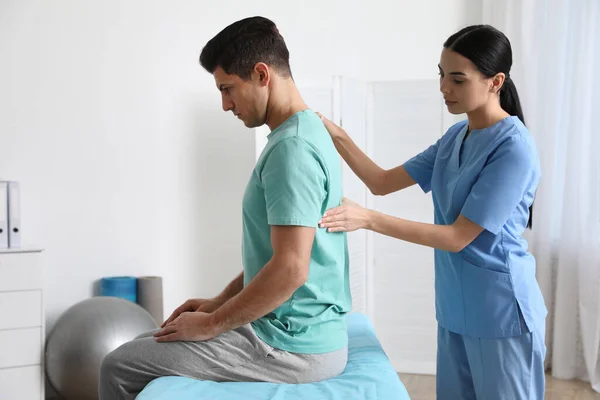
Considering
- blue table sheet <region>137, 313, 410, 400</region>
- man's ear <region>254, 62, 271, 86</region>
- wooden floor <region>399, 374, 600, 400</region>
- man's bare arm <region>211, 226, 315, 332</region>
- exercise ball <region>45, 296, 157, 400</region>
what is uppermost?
man's ear <region>254, 62, 271, 86</region>

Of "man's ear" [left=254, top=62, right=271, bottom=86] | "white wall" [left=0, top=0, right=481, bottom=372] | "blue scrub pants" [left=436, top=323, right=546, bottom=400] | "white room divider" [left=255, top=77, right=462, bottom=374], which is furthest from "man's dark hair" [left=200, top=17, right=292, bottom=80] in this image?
"white wall" [left=0, top=0, right=481, bottom=372]

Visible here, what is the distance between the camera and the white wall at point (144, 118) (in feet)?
11.5

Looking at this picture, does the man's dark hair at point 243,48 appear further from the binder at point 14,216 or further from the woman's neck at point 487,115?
the binder at point 14,216

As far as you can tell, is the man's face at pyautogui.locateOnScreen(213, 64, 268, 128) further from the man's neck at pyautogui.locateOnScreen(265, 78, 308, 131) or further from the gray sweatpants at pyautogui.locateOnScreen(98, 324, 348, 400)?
the gray sweatpants at pyautogui.locateOnScreen(98, 324, 348, 400)

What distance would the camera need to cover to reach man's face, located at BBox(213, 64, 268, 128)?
1646mm

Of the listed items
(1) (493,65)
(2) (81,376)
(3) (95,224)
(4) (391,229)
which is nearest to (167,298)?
(3) (95,224)

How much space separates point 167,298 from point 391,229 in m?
2.22

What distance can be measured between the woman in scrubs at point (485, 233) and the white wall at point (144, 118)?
209 cm

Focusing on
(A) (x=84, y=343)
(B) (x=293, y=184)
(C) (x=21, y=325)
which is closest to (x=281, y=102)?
(B) (x=293, y=184)

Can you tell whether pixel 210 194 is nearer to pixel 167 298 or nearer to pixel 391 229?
pixel 167 298

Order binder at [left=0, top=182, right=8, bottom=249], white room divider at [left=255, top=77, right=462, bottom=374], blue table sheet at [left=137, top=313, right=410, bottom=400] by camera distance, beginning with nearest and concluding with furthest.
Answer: blue table sheet at [left=137, top=313, right=410, bottom=400], binder at [left=0, top=182, right=8, bottom=249], white room divider at [left=255, top=77, right=462, bottom=374]

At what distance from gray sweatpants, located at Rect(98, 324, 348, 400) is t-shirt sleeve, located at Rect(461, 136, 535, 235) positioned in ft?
1.69

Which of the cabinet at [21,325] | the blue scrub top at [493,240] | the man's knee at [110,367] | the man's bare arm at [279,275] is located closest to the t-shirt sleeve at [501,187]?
the blue scrub top at [493,240]

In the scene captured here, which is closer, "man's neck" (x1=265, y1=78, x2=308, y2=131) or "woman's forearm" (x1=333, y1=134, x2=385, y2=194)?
"man's neck" (x1=265, y1=78, x2=308, y2=131)
